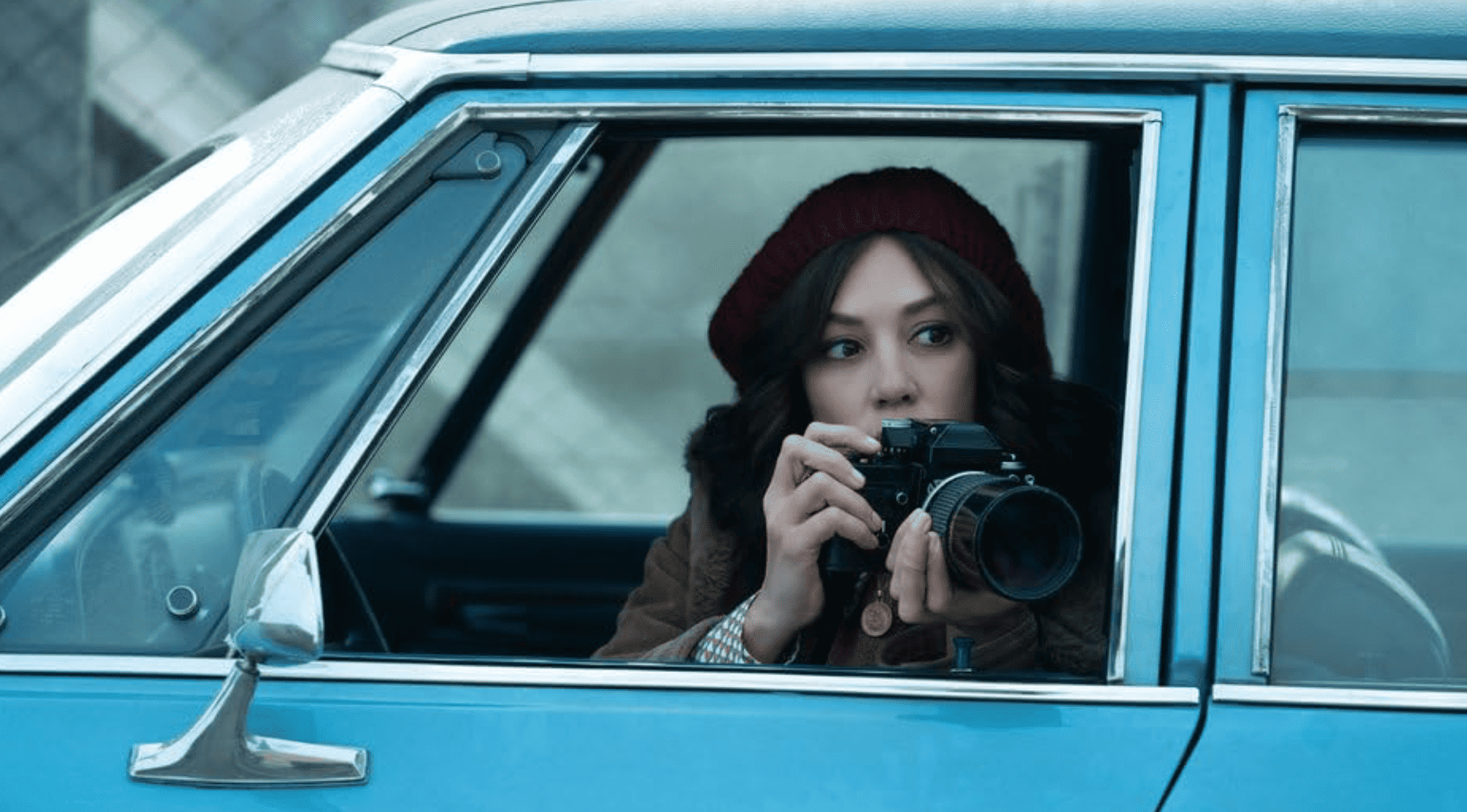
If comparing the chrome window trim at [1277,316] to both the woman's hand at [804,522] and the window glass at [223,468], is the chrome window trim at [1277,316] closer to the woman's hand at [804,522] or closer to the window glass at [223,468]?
the woman's hand at [804,522]

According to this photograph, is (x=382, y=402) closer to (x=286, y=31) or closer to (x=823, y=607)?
(x=823, y=607)

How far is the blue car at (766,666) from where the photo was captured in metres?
1.53

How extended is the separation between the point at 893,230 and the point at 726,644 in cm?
51

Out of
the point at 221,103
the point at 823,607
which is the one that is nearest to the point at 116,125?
the point at 221,103

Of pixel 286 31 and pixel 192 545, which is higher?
pixel 286 31

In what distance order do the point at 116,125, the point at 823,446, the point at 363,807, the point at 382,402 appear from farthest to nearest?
the point at 116,125, the point at 823,446, the point at 382,402, the point at 363,807

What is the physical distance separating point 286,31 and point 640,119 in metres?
5.87

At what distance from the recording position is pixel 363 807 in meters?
1.52

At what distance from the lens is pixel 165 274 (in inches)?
63.3

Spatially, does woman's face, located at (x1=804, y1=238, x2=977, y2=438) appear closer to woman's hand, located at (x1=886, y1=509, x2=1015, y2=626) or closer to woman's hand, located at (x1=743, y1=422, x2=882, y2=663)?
woman's hand, located at (x1=743, y1=422, x2=882, y2=663)

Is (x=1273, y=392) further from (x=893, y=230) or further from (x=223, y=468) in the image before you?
(x=223, y=468)

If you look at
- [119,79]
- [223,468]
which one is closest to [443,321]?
[223,468]

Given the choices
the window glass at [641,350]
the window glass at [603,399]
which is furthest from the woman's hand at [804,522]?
the window glass at [641,350]

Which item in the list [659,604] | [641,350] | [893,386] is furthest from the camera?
[641,350]
